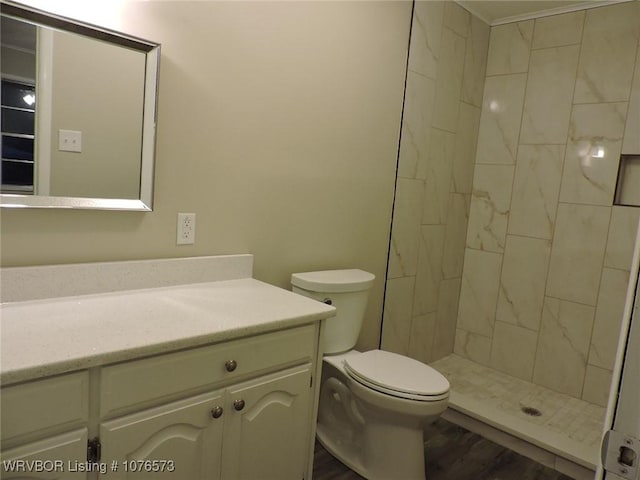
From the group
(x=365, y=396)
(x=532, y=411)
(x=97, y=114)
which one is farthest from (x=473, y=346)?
(x=97, y=114)

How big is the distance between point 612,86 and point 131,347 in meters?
2.85

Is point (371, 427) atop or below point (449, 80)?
below

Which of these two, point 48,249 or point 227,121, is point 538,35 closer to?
point 227,121

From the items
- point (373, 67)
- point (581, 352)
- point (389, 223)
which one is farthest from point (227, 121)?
point (581, 352)

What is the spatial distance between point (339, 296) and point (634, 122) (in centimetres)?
194

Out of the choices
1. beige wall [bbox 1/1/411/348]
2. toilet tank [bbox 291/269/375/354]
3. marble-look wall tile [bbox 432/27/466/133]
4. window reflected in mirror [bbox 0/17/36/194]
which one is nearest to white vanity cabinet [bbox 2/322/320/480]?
toilet tank [bbox 291/269/375/354]

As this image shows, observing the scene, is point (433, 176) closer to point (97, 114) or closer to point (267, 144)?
point (267, 144)

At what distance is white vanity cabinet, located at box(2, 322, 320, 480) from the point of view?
41.1 inches

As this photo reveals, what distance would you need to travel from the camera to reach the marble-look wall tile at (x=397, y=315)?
8.93 ft

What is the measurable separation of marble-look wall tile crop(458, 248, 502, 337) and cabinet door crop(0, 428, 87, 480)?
8.88 ft

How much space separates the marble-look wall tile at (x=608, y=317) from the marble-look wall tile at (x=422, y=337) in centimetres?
94

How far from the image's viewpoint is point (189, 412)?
128 cm

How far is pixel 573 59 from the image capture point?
2.77 meters

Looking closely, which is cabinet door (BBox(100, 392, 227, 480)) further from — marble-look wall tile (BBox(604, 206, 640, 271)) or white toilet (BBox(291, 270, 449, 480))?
marble-look wall tile (BBox(604, 206, 640, 271))
